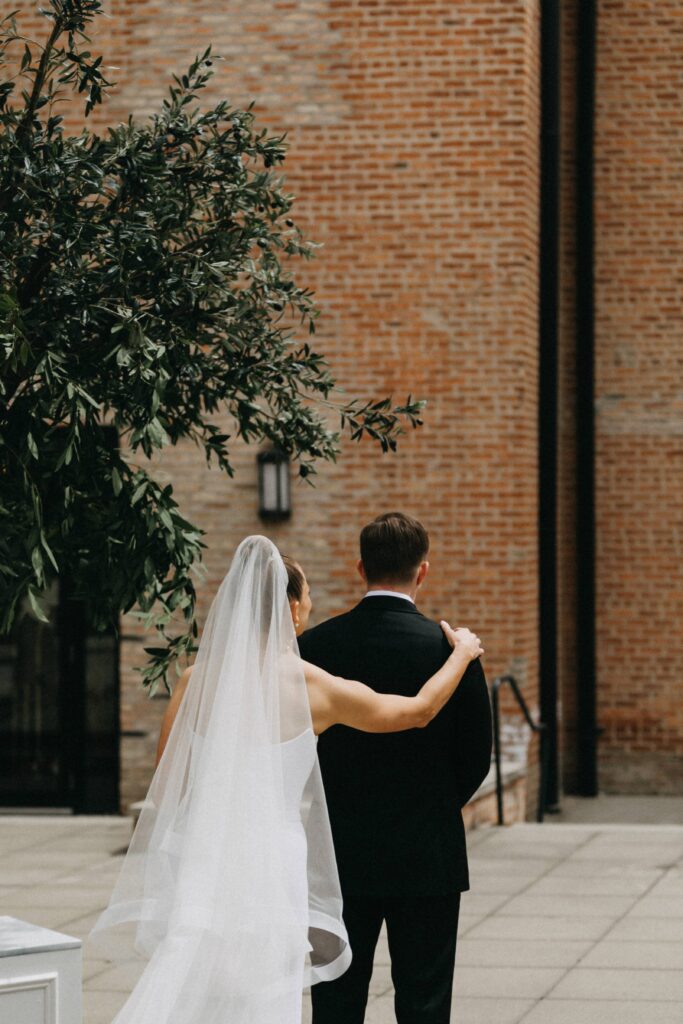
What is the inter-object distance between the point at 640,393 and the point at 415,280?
2958mm

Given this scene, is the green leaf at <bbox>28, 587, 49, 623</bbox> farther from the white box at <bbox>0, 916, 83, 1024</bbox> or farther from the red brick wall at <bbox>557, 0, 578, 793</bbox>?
the red brick wall at <bbox>557, 0, 578, 793</bbox>

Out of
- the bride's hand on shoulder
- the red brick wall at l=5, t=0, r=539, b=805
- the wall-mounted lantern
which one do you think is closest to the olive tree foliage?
the bride's hand on shoulder

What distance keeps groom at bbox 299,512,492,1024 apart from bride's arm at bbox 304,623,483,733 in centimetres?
7

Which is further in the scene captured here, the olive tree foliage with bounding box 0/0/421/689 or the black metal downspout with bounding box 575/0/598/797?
the black metal downspout with bounding box 575/0/598/797

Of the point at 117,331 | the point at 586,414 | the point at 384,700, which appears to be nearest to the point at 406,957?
the point at 384,700

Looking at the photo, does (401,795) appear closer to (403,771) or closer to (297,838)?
(403,771)

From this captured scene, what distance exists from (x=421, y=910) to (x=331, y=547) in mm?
7988

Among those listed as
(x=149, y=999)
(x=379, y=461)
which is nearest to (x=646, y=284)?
(x=379, y=461)

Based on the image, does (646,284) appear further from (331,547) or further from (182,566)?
(182,566)

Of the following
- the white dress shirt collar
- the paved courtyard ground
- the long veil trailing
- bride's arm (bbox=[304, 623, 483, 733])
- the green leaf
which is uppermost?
the white dress shirt collar

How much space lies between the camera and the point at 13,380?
17.2ft

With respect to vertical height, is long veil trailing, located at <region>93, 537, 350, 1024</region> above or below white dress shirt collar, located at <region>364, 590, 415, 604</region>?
below

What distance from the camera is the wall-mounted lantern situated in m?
12.3

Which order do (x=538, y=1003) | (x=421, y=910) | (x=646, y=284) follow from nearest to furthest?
1. (x=421, y=910)
2. (x=538, y=1003)
3. (x=646, y=284)
